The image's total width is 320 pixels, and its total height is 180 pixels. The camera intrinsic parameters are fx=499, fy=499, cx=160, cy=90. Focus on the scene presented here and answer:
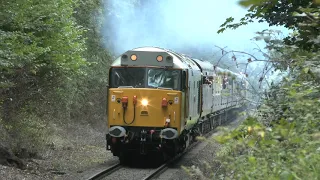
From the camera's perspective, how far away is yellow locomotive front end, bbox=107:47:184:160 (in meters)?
12.2

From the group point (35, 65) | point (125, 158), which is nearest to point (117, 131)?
point (125, 158)

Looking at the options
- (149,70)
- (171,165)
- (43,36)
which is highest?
(43,36)

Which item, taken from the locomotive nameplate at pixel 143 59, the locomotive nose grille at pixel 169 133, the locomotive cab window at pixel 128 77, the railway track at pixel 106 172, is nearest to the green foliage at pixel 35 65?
the locomotive cab window at pixel 128 77

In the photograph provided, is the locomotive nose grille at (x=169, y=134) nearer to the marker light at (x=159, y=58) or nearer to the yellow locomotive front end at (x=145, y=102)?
the yellow locomotive front end at (x=145, y=102)

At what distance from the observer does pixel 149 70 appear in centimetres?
1241

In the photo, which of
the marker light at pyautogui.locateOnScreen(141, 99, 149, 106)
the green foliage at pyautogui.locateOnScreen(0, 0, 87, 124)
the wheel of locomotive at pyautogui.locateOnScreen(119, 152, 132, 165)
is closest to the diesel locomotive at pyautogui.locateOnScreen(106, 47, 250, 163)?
the marker light at pyautogui.locateOnScreen(141, 99, 149, 106)

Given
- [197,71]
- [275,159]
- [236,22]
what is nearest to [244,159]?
[275,159]

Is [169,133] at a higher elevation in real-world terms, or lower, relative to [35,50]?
lower

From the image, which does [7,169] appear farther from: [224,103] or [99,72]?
[224,103]

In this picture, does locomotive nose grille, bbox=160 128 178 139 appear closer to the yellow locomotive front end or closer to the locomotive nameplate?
the yellow locomotive front end

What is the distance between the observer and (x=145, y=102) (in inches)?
481

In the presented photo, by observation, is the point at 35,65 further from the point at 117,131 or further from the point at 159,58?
the point at 159,58

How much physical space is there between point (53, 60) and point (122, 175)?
11.8 ft

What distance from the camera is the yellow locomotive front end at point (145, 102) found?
1216 cm
